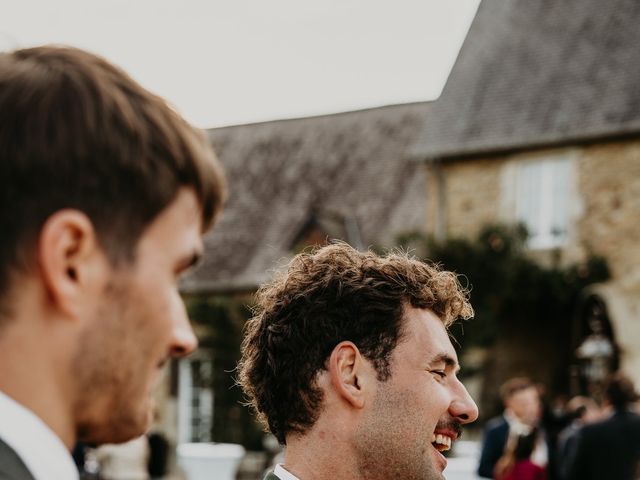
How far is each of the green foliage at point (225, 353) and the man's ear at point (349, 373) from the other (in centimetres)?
1742

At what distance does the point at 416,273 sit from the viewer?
3.01m

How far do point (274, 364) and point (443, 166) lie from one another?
16.8 meters

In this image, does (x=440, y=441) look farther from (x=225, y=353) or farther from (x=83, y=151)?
(x=225, y=353)

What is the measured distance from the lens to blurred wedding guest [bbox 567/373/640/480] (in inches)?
327

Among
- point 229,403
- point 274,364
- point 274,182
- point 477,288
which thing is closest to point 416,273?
point 274,364

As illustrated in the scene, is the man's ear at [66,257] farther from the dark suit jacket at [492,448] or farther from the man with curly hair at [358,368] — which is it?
the dark suit jacket at [492,448]

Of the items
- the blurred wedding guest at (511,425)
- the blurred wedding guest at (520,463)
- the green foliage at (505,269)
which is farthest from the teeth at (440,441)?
the green foliage at (505,269)

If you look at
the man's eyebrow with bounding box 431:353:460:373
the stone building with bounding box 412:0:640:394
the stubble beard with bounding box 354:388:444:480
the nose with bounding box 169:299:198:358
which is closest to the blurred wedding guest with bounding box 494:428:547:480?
the man's eyebrow with bounding box 431:353:460:373

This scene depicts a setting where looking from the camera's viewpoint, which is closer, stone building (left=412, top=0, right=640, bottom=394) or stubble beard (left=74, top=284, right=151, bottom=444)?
stubble beard (left=74, top=284, right=151, bottom=444)

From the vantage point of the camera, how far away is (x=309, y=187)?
963 inches

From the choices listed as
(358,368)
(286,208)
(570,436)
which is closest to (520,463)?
(570,436)

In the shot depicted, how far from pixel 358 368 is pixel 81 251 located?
67.5 inches

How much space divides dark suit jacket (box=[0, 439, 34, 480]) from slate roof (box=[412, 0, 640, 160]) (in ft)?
56.0

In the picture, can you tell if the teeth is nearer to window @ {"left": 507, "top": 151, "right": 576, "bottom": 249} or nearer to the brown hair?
the brown hair
